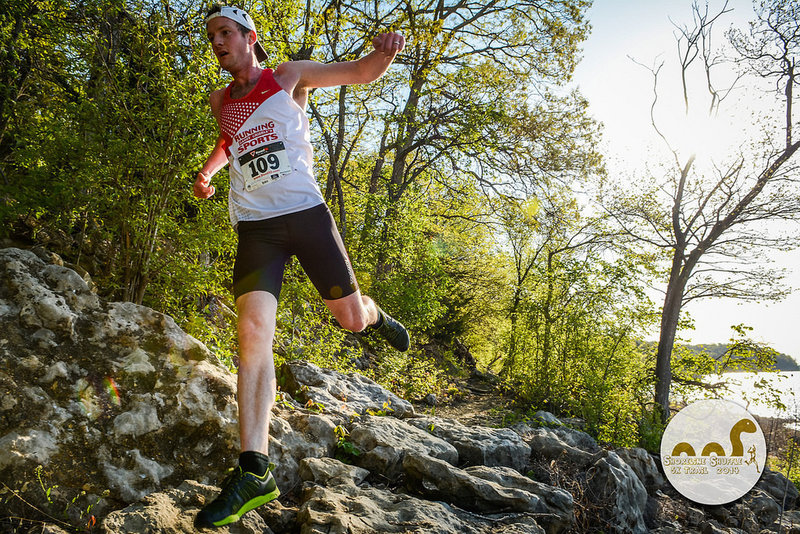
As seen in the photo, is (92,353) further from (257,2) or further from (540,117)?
(540,117)

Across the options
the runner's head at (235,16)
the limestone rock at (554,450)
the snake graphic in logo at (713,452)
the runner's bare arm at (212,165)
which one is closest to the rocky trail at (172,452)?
the limestone rock at (554,450)

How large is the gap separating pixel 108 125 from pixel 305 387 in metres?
2.58

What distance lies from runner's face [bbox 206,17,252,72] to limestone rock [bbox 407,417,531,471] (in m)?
3.08

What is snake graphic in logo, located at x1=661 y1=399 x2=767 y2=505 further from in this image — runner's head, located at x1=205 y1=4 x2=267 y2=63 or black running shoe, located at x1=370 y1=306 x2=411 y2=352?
runner's head, located at x1=205 y1=4 x2=267 y2=63

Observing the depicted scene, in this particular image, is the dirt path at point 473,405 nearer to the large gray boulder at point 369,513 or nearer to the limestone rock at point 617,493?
the limestone rock at point 617,493

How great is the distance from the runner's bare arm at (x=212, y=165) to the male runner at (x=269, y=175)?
0.02 m

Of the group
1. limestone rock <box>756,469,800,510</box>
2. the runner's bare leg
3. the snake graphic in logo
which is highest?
the runner's bare leg

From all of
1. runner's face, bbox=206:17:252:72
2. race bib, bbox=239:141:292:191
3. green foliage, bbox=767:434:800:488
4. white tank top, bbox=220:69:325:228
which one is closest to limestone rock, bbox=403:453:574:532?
white tank top, bbox=220:69:325:228

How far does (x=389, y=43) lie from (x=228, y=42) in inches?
33.2

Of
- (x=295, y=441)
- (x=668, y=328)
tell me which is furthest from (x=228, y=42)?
(x=668, y=328)

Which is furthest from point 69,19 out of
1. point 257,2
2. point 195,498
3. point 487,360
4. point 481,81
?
point 487,360

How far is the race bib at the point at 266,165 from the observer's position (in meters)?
2.23

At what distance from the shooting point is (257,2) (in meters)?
4.38

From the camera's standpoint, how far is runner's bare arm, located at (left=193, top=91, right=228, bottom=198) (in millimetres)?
2502
